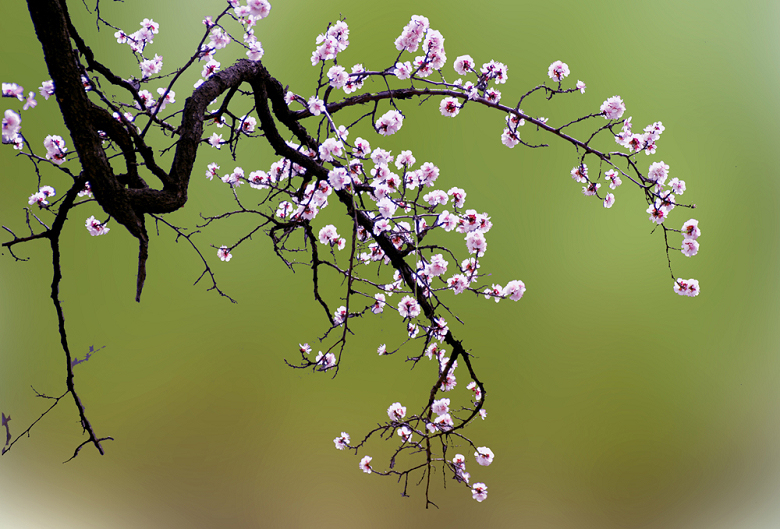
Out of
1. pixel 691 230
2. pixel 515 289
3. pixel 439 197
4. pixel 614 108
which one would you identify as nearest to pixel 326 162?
pixel 439 197

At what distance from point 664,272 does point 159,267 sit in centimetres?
296

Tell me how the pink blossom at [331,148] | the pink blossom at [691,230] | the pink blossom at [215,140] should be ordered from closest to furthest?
the pink blossom at [331,148], the pink blossom at [691,230], the pink blossom at [215,140]

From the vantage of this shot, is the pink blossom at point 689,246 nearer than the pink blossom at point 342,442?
Yes

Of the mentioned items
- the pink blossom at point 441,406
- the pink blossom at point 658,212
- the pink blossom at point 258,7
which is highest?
the pink blossom at point 258,7

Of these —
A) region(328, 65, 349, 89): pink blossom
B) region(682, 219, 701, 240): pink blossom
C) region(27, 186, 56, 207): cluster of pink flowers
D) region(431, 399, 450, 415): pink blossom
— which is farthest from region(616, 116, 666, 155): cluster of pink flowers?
region(27, 186, 56, 207): cluster of pink flowers

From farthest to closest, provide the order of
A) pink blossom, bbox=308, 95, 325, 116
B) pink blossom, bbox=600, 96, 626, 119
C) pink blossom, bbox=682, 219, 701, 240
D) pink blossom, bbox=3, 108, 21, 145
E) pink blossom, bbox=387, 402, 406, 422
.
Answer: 1. pink blossom, bbox=387, 402, 406, 422
2. pink blossom, bbox=682, 219, 701, 240
3. pink blossom, bbox=600, 96, 626, 119
4. pink blossom, bbox=308, 95, 325, 116
5. pink blossom, bbox=3, 108, 21, 145

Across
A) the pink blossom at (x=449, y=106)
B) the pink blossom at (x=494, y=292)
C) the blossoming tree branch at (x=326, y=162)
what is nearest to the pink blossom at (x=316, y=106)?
the blossoming tree branch at (x=326, y=162)

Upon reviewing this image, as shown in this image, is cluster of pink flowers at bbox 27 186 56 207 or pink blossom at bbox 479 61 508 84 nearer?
pink blossom at bbox 479 61 508 84

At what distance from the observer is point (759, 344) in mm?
2605

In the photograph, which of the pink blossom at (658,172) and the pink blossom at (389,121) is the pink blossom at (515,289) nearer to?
the pink blossom at (658,172)

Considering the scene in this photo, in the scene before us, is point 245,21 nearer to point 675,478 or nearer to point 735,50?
point 735,50

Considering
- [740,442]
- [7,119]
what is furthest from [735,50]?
[7,119]

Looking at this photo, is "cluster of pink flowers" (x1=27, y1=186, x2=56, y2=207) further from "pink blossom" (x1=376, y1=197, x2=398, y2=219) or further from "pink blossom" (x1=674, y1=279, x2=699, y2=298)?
"pink blossom" (x1=674, y1=279, x2=699, y2=298)

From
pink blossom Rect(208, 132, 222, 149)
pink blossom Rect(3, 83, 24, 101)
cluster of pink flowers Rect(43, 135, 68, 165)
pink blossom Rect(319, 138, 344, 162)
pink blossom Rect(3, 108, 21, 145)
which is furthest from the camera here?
pink blossom Rect(208, 132, 222, 149)
